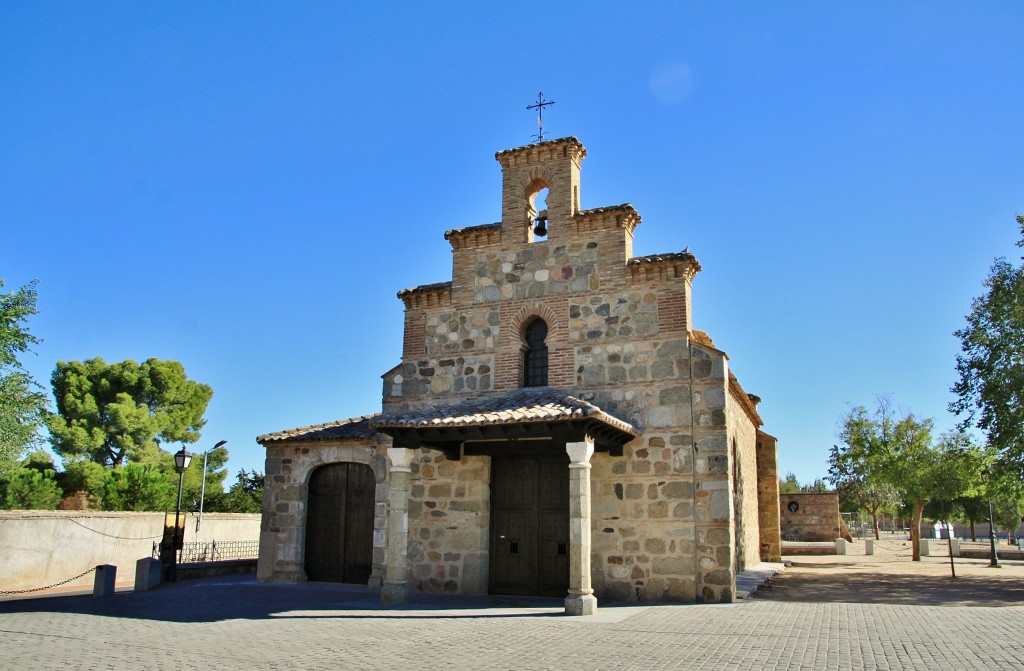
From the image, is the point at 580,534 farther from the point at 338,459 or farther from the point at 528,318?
the point at 338,459

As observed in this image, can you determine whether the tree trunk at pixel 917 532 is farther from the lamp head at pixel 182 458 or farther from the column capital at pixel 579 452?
the lamp head at pixel 182 458

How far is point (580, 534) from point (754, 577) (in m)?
6.96

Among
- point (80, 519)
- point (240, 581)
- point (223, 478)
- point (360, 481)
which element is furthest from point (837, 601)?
point (223, 478)

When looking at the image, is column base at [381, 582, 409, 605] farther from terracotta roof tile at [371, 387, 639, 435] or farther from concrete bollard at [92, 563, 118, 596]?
concrete bollard at [92, 563, 118, 596]

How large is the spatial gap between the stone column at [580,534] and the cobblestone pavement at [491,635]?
333 mm

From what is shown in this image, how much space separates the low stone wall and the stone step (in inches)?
593

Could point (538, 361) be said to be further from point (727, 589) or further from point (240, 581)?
point (240, 581)

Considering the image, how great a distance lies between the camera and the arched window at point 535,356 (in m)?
14.5

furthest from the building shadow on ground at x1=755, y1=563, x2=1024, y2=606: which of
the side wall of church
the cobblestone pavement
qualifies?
the cobblestone pavement

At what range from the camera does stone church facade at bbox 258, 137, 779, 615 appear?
12.3m

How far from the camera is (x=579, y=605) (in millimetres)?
10922

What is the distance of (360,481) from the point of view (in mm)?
15727

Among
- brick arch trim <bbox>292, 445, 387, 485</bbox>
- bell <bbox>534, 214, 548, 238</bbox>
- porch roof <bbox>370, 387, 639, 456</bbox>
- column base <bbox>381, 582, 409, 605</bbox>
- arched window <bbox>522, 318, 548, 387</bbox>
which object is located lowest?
column base <bbox>381, 582, 409, 605</bbox>

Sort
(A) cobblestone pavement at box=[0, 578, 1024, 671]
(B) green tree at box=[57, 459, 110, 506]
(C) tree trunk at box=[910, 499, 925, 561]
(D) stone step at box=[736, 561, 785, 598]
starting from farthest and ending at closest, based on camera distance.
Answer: (B) green tree at box=[57, 459, 110, 506] < (C) tree trunk at box=[910, 499, 925, 561] < (D) stone step at box=[736, 561, 785, 598] < (A) cobblestone pavement at box=[0, 578, 1024, 671]
